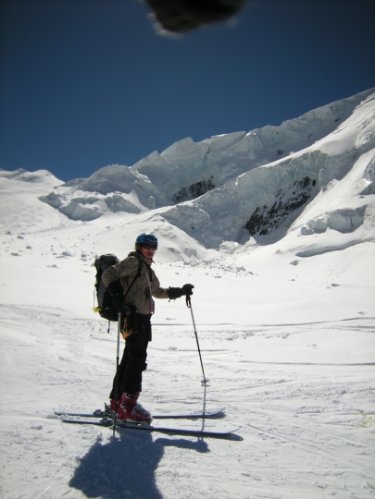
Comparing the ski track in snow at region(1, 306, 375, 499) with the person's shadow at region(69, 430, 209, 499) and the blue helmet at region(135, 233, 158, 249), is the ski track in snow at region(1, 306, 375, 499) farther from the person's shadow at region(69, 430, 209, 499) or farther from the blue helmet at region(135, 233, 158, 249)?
the blue helmet at region(135, 233, 158, 249)

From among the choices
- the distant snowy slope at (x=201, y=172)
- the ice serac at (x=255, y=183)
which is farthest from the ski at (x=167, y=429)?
the distant snowy slope at (x=201, y=172)

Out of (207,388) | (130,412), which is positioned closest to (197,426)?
(130,412)

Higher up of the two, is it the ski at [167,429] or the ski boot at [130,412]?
the ski boot at [130,412]

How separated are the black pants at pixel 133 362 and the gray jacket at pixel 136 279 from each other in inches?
5.3

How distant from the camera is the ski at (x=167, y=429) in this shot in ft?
11.6

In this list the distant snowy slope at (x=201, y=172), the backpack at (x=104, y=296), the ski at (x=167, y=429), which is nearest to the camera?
the ski at (x=167, y=429)

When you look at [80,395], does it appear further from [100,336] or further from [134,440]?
[100,336]

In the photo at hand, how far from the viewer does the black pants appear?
3.91 meters

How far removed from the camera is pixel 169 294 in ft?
14.4

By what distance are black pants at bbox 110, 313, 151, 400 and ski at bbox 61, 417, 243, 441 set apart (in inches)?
10.5

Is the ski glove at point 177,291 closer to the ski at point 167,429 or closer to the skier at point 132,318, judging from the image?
the skier at point 132,318

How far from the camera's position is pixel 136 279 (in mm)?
3990

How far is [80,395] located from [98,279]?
147 cm

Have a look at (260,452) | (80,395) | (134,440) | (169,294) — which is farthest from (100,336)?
(260,452)
